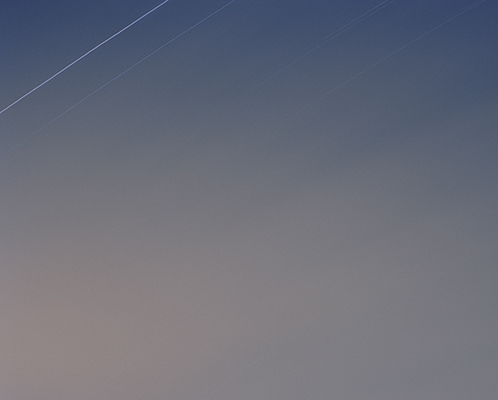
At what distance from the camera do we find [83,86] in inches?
79.7

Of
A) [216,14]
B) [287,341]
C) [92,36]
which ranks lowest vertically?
[287,341]

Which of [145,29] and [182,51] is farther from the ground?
[145,29]

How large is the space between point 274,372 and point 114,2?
1.55 meters

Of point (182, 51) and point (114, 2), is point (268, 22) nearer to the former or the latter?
point (182, 51)

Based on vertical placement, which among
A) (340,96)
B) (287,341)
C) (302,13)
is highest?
(302,13)

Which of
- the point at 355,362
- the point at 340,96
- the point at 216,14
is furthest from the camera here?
the point at 216,14

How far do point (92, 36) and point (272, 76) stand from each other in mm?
741

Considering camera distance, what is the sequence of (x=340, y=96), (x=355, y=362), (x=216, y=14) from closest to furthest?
1. (x=355, y=362)
2. (x=340, y=96)
3. (x=216, y=14)

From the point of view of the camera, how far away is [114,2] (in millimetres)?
2090

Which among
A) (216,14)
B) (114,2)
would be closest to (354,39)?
(216,14)

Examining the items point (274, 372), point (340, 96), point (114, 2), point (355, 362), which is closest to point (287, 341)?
point (274, 372)

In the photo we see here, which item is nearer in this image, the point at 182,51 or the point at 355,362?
the point at 355,362

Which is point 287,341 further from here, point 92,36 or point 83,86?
point 92,36

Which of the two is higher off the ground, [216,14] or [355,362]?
[216,14]
